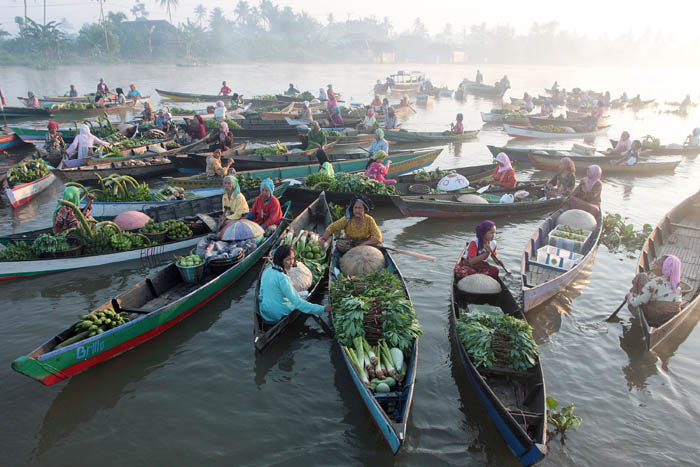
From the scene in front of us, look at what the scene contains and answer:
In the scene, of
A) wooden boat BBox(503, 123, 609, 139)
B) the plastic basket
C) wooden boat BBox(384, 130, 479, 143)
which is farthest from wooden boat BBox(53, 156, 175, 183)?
wooden boat BBox(503, 123, 609, 139)

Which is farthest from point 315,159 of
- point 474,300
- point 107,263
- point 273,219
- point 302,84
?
point 302,84

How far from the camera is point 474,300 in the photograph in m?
7.68

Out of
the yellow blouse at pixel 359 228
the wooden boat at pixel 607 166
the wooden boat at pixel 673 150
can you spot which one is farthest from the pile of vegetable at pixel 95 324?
the wooden boat at pixel 673 150

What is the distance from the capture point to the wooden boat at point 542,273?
25.3ft

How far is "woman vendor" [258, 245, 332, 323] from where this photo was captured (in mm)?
6527

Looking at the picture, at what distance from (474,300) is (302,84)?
57.2m

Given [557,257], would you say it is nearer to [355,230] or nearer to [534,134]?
[355,230]

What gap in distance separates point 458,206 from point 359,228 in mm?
4914

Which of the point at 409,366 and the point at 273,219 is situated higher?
the point at 273,219

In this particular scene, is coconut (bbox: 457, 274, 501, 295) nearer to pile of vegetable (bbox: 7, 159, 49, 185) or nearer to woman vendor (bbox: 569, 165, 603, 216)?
woman vendor (bbox: 569, 165, 603, 216)

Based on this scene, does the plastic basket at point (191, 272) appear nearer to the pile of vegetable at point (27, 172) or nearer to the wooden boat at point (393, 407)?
the wooden boat at point (393, 407)

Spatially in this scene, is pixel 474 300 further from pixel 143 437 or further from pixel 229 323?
pixel 143 437

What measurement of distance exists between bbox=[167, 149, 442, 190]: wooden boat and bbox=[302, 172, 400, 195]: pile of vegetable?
1965mm

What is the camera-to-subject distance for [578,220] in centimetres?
1073
